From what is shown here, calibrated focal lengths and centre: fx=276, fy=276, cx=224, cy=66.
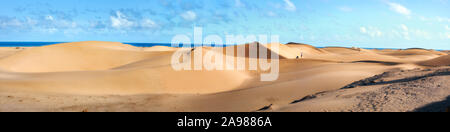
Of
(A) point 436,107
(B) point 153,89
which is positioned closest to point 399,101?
(A) point 436,107

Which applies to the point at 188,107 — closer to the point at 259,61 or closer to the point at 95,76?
the point at 95,76

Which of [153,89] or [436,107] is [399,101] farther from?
[153,89]

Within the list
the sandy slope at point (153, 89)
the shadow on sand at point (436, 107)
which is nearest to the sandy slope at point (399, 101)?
the shadow on sand at point (436, 107)

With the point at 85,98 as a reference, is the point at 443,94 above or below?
above

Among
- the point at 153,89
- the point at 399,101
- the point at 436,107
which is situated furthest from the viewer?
the point at 153,89

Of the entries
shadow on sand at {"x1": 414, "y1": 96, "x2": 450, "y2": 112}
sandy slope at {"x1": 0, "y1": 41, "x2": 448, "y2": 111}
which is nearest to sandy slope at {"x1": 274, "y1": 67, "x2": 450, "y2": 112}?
shadow on sand at {"x1": 414, "y1": 96, "x2": 450, "y2": 112}

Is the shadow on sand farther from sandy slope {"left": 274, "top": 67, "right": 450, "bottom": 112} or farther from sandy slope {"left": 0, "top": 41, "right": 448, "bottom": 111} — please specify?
sandy slope {"left": 0, "top": 41, "right": 448, "bottom": 111}

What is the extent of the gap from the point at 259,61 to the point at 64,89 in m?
15.0

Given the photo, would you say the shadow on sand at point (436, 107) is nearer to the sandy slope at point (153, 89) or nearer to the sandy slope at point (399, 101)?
the sandy slope at point (399, 101)

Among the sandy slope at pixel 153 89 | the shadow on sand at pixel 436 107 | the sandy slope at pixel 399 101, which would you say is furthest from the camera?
the sandy slope at pixel 153 89

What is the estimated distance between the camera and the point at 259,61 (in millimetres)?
21984

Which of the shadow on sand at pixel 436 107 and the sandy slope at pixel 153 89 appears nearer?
the shadow on sand at pixel 436 107

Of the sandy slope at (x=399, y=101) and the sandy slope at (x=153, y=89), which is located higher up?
the sandy slope at (x=399, y=101)
